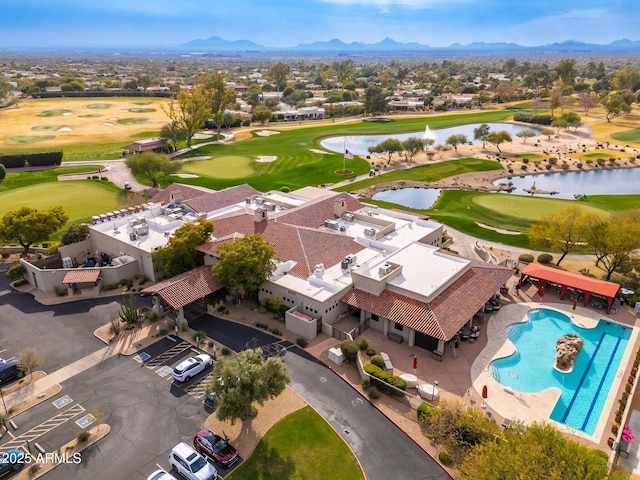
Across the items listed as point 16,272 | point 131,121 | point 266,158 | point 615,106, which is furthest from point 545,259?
point 131,121

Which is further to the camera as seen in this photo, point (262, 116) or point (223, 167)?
point (262, 116)

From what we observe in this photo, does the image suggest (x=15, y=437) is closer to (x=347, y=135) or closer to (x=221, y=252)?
(x=221, y=252)

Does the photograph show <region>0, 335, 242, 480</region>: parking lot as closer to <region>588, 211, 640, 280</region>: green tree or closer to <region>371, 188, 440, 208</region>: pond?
<region>588, 211, 640, 280</region>: green tree

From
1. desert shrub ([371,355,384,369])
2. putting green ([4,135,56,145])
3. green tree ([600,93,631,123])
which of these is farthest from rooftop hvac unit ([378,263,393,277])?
green tree ([600,93,631,123])

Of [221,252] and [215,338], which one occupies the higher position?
[221,252]

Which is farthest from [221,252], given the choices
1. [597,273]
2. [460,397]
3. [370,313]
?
[597,273]

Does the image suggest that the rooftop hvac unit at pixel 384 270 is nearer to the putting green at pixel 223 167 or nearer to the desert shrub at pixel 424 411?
the desert shrub at pixel 424 411

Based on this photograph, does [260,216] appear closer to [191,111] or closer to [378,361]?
[378,361]
